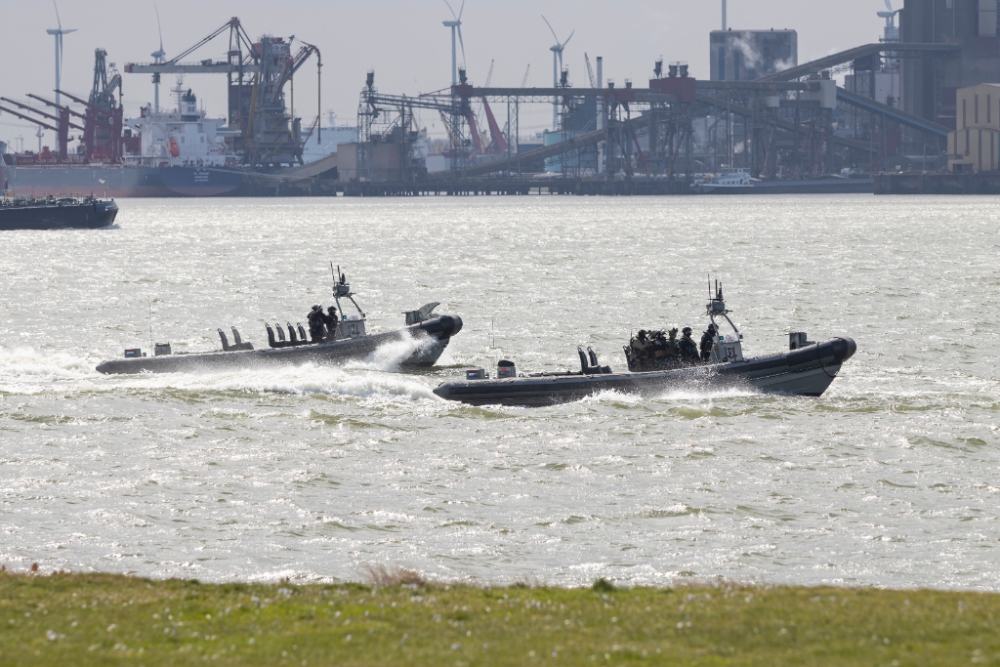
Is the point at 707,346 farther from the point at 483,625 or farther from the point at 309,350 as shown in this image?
the point at 483,625

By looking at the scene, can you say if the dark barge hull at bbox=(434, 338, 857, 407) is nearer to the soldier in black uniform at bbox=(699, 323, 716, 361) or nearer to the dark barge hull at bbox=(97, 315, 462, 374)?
the soldier in black uniform at bbox=(699, 323, 716, 361)

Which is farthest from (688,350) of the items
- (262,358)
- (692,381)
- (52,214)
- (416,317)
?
(52,214)

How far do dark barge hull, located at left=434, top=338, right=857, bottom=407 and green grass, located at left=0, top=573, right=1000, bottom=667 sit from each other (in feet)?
61.0

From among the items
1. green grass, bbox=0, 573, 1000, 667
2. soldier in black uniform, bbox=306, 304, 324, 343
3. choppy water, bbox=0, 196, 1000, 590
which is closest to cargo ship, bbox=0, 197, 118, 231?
choppy water, bbox=0, 196, 1000, 590

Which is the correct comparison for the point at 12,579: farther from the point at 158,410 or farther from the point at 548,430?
the point at 158,410

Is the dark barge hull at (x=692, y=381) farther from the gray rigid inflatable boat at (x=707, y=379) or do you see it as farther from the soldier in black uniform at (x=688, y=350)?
the soldier in black uniform at (x=688, y=350)

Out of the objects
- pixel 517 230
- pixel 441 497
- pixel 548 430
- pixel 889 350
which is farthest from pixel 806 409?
pixel 517 230

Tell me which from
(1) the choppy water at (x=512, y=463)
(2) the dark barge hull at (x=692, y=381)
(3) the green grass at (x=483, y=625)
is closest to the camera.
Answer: (3) the green grass at (x=483, y=625)

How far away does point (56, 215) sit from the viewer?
520 ft

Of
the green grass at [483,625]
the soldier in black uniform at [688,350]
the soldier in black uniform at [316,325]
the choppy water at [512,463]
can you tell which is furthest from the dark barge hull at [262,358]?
the green grass at [483,625]

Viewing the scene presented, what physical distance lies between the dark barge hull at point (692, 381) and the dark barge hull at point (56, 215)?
13241 centimetres

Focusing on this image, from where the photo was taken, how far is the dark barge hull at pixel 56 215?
158m

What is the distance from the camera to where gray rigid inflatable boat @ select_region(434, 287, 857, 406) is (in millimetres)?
35188

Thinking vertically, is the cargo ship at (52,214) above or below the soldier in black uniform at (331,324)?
above
